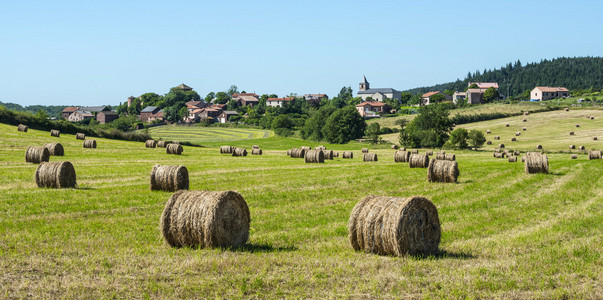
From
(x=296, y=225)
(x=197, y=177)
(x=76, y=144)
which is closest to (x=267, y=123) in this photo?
(x=76, y=144)

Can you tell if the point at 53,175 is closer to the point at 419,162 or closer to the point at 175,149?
the point at 419,162

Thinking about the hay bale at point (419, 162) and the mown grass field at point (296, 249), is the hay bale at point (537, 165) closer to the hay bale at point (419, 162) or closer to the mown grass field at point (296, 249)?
the hay bale at point (419, 162)

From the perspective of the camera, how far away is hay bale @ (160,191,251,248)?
503 inches

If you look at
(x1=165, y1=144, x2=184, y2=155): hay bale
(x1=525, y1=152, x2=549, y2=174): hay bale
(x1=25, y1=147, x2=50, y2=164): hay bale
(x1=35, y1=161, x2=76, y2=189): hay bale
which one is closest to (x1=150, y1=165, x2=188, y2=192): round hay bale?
(x1=35, y1=161, x2=76, y2=189): hay bale

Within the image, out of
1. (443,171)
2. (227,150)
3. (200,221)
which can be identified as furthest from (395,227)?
(227,150)

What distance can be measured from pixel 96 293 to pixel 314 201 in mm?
13292

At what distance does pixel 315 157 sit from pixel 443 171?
18.3m

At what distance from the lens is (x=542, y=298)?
968 cm

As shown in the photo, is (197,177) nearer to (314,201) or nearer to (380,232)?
(314,201)

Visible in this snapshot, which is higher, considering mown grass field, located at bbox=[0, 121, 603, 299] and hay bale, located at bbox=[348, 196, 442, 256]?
hay bale, located at bbox=[348, 196, 442, 256]

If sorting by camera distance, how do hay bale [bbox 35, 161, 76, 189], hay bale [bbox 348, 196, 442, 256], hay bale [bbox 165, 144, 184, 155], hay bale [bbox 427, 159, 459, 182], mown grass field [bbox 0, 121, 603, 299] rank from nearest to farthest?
mown grass field [bbox 0, 121, 603, 299] < hay bale [bbox 348, 196, 442, 256] < hay bale [bbox 35, 161, 76, 189] < hay bale [bbox 427, 159, 459, 182] < hay bale [bbox 165, 144, 184, 155]

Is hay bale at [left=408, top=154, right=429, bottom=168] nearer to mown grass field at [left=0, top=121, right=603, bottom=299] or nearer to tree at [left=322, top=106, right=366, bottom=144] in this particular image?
mown grass field at [left=0, top=121, right=603, bottom=299]

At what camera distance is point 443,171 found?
28.6 metres

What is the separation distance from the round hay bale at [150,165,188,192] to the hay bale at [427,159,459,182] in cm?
1205
